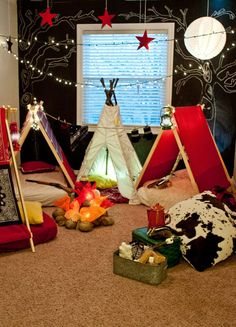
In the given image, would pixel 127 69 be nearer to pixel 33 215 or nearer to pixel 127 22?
pixel 127 22

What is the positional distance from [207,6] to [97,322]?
14.5 feet

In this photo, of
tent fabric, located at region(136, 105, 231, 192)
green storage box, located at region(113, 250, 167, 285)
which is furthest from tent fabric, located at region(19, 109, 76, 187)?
green storage box, located at region(113, 250, 167, 285)

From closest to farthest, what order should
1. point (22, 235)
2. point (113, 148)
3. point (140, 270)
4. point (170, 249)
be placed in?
point (140, 270)
point (170, 249)
point (22, 235)
point (113, 148)

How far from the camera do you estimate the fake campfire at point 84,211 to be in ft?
13.1

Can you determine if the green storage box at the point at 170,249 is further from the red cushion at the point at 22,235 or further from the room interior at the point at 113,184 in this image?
the red cushion at the point at 22,235

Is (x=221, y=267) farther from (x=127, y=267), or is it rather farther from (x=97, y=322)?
(x=97, y=322)

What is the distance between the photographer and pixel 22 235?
11.2 ft

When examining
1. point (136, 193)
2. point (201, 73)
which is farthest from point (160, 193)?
point (201, 73)

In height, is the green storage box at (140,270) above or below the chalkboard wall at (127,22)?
below

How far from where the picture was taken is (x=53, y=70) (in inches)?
234

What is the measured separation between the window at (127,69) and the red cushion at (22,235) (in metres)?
2.63

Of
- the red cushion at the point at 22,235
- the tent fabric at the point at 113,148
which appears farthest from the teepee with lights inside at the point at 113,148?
the red cushion at the point at 22,235

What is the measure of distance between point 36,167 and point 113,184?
1.09 m

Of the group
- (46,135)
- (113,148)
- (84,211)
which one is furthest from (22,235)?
(113,148)
